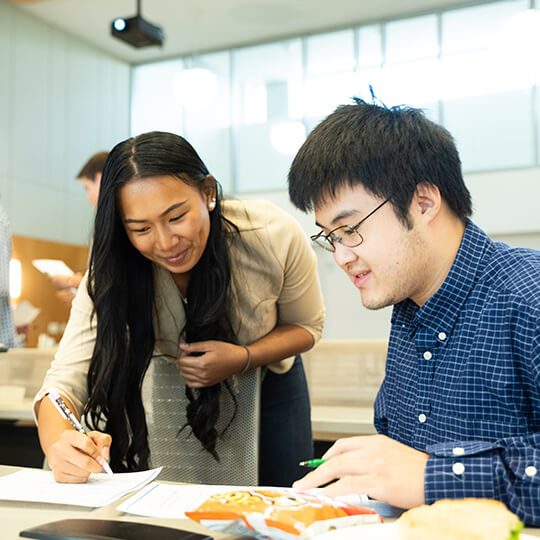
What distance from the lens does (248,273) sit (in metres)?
1.48

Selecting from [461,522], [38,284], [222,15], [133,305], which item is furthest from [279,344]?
[222,15]

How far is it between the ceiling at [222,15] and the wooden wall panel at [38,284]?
2.52 metres

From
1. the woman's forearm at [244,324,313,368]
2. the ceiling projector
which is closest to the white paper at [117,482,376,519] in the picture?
the woman's forearm at [244,324,313,368]

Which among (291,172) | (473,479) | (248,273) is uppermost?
(291,172)

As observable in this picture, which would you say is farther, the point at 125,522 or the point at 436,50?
the point at 436,50

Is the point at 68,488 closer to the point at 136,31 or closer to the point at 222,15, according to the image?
the point at 136,31

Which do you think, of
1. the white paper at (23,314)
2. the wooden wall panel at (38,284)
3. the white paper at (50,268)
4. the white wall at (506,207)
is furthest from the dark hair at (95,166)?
the wooden wall panel at (38,284)

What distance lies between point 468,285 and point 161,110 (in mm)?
7790

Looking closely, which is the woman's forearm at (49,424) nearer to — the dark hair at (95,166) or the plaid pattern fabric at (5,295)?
the plaid pattern fabric at (5,295)

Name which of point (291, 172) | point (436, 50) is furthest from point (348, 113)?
point (436, 50)

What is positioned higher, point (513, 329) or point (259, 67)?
point (259, 67)

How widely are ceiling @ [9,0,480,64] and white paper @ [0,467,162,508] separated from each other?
6.43 meters

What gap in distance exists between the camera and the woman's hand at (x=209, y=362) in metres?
1.31

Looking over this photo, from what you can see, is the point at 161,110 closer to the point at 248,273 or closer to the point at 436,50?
the point at 436,50
